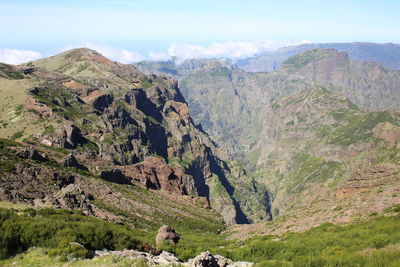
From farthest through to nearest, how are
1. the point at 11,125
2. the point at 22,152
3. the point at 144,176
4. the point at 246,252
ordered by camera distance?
1. the point at 11,125
2. the point at 144,176
3. the point at 22,152
4. the point at 246,252

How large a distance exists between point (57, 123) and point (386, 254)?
17919 centimetres

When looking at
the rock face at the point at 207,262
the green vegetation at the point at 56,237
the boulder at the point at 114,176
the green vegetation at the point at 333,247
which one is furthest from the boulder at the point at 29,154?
the rock face at the point at 207,262

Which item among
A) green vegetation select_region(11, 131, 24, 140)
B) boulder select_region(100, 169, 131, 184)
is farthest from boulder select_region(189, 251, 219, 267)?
green vegetation select_region(11, 131, 24, 140)

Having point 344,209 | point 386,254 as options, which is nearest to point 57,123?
point 344,209

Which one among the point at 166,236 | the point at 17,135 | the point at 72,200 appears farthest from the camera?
the point at 17,135

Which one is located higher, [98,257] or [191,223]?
[98,257]

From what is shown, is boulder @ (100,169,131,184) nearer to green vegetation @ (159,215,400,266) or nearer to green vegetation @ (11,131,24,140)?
green vegetation @ (11,131,24,140)

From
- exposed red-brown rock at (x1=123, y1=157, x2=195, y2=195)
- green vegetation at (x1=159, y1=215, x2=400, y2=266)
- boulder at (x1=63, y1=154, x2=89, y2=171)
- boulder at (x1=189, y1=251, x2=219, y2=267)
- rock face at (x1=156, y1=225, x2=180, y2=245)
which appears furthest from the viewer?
exposed red-brown rock at (x1=123, y1=157, x2=195, y2=195)

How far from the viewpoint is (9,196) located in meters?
60.7

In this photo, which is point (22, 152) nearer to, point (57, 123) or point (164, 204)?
point (164, 204)

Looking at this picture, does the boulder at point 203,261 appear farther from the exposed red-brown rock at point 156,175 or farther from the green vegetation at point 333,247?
the exposed red-brown rock at point 156,175

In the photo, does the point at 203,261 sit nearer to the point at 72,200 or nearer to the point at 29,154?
the point at 72,200

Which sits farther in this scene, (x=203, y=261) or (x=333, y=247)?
(x=333, y=247)

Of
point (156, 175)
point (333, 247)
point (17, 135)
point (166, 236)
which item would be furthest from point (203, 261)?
point (17, 135)
